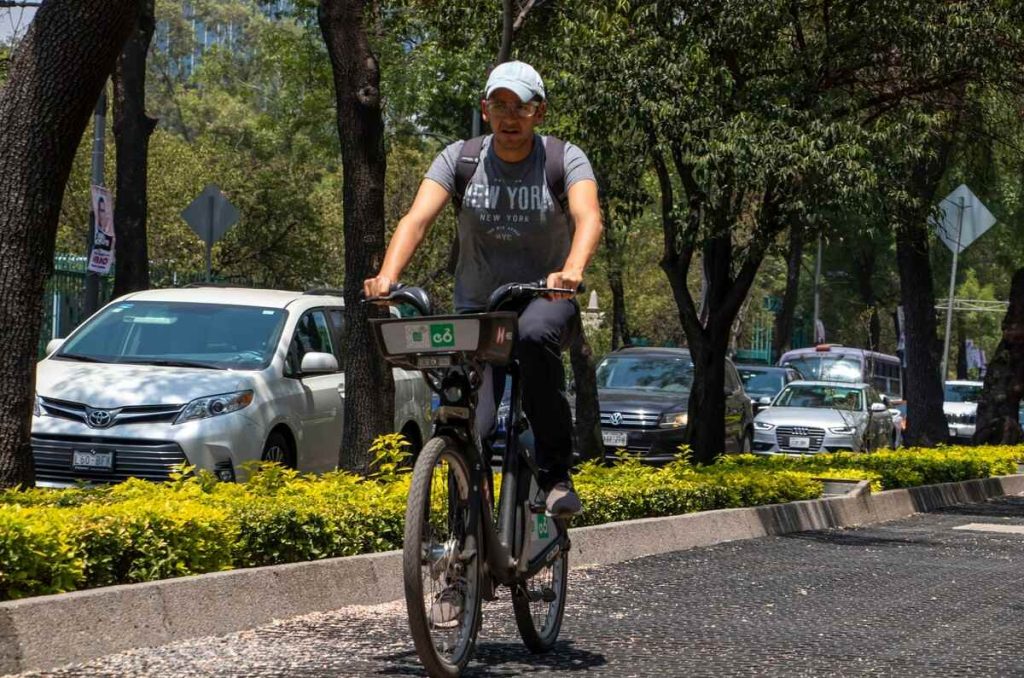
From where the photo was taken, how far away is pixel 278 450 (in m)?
12.4

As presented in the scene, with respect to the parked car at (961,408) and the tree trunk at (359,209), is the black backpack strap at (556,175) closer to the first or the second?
the tree trunk at (359,209)

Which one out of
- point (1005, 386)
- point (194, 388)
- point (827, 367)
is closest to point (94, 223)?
point (194, 388)

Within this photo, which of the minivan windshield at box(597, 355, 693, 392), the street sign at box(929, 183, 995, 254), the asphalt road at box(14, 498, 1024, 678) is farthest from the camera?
the minivan windshield at box(597, 355, 693, 392)

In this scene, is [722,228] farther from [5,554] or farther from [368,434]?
[5,554]

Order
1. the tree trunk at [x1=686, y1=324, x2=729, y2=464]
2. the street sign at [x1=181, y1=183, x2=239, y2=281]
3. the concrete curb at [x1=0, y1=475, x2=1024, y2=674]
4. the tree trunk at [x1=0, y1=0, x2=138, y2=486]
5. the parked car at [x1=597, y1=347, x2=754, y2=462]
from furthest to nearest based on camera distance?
the parked car at [x1=597, y1=347, x2=754, y2=462]
the street sign at [x1=181, y1=183, x2=239, y2=281]
the tree trunk at [x1=686, y1=324, x2=729, y2=464]
the tree trunk at [x1=0, y1=0, x2=138, y2=486]
the concrete curb at [x1=0, y1=475, x2=1024, y2=674]

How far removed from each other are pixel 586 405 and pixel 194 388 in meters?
5.51

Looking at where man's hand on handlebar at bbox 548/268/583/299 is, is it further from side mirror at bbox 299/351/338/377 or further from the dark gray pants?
side mirror at bbox 299/351/338/377

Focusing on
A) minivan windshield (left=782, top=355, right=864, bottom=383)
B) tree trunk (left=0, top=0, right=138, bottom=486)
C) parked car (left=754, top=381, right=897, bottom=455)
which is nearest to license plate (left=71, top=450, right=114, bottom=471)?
tree trunk (left=0, top=0, right=138, bottom=486)

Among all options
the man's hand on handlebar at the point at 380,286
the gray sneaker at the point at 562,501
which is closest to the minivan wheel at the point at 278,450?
the gray sneaker at the point at 562,501

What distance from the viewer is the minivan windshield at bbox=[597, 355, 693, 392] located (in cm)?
2286

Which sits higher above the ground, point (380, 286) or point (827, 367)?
point (380, 286)

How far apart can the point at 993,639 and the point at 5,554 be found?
3804mm

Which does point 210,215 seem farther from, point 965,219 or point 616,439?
point 965,219

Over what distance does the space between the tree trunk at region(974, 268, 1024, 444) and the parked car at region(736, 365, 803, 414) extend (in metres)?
6.03
